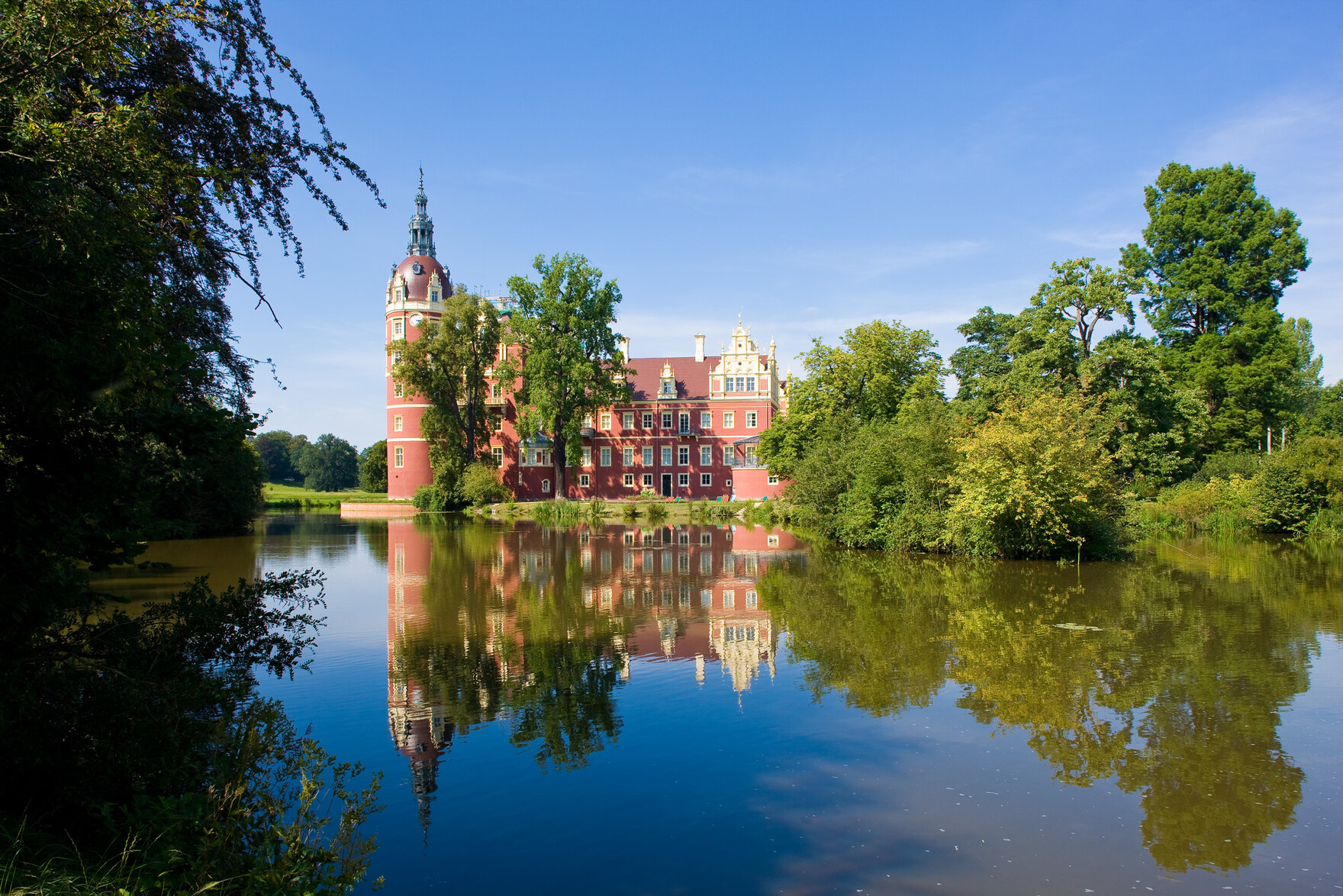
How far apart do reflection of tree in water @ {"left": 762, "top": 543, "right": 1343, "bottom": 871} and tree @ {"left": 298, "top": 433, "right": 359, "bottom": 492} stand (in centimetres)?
8330

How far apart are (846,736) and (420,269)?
48.7m

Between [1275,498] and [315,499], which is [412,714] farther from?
[315,499]

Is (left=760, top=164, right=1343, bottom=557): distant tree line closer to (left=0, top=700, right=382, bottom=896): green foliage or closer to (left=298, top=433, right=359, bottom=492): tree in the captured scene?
(left=0, top=700, right=382, bottom=896): green foliage

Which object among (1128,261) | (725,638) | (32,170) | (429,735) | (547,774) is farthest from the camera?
(1128,261)

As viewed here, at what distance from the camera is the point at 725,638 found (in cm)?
1144

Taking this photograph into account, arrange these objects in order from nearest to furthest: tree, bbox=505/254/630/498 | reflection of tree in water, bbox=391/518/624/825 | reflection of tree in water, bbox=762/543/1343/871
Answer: reflection of tree in water, bbox=762/543/1343/871 < reflection of tree in water, bbox=391/518/624/825 < tree, bbox=505/254/630/498

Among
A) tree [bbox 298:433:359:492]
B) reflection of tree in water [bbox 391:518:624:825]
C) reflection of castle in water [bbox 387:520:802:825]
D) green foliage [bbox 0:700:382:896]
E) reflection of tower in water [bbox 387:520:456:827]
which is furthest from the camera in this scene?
tree [bbox 298:433:359:492]

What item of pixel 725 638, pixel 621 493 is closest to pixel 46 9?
pixel 725 638

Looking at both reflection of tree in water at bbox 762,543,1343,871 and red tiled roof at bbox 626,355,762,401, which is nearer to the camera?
reflection of tree in water at bbox 762,543,1343,871

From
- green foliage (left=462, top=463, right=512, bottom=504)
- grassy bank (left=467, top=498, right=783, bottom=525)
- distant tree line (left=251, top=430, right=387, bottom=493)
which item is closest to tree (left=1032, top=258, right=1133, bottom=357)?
grassy bank (left=467, top=498, right=783, bottom=525)

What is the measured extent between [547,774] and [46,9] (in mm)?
6133

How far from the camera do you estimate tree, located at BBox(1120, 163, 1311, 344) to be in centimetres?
3334

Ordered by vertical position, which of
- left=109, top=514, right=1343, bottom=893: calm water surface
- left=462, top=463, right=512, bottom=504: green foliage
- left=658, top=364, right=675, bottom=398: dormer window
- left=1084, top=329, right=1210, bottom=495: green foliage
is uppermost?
left=658, top=364, right=675, bottom=398: dormer window

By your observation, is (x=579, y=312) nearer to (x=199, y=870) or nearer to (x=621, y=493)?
(x=621, y=493)
